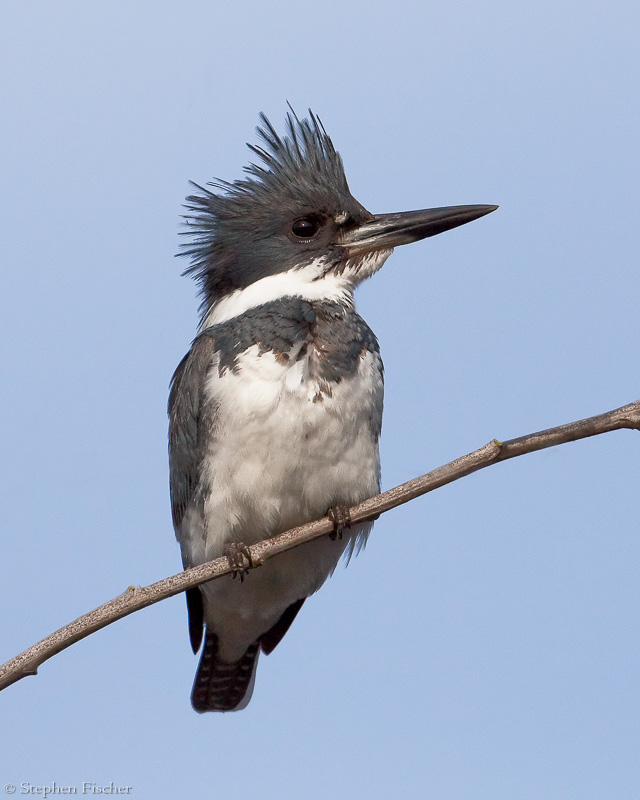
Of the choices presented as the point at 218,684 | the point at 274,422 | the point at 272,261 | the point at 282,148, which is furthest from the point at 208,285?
the point at 218,684

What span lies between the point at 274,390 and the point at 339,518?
54cm

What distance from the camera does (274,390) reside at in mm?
3736

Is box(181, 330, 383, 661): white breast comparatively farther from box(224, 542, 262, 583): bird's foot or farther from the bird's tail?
the bird's tail

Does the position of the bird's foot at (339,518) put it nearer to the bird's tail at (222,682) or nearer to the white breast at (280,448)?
the white breast at (280,448)

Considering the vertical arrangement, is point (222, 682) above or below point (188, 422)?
below

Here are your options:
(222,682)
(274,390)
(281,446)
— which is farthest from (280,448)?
(222,682)

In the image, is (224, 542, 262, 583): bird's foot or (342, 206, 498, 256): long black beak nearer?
(224, 542, 262, 583): bird's foot

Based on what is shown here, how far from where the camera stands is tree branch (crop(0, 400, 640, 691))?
2740 mm

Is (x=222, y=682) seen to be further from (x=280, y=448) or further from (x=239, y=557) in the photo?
(x=280, y=448)

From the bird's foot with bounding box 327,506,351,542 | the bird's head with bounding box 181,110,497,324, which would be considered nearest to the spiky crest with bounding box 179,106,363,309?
the bird's head with bounding box 181,110,497,324

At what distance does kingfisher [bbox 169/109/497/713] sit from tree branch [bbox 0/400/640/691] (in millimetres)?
582

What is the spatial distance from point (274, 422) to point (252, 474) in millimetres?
238

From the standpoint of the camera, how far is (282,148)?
4.75 m

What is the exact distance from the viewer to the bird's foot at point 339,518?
3.83 m
